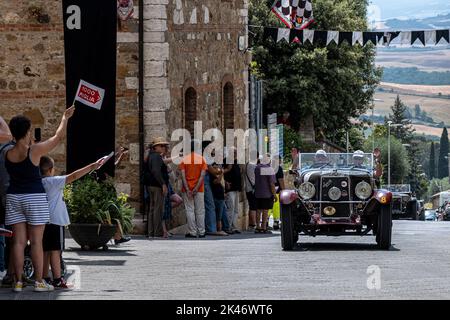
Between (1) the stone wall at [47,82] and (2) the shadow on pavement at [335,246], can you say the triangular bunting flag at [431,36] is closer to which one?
(1) the stone wall at [47,82]

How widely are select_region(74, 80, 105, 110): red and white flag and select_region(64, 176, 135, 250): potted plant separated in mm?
4984

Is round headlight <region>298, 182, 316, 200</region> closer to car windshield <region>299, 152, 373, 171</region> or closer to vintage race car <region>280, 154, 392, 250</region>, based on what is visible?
vintage race car <region>280, 154, 392, 250</region>

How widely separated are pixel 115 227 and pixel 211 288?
6175mm

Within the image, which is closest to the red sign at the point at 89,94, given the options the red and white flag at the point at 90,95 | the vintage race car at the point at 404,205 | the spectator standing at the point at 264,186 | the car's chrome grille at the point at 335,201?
the red and white flag at the point at 90,95

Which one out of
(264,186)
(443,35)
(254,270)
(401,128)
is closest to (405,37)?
(443,35)

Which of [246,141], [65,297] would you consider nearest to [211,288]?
[65,297]

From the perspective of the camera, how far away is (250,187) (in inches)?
1153

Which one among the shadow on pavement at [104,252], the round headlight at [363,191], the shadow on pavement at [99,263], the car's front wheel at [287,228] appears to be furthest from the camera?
the round headlight at [363,191]

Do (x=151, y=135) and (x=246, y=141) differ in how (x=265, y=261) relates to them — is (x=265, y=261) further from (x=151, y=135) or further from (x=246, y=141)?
(x=246, y=141)

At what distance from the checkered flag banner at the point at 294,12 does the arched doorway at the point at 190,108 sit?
30.1ft

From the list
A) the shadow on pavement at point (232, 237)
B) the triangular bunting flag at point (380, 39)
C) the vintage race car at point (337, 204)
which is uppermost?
the triangular bunting flag at point (380, 39)

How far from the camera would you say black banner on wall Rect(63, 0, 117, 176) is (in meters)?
26.2

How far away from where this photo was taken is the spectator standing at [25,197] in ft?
48.4

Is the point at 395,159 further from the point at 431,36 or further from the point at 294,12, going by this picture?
the point at 431,36
